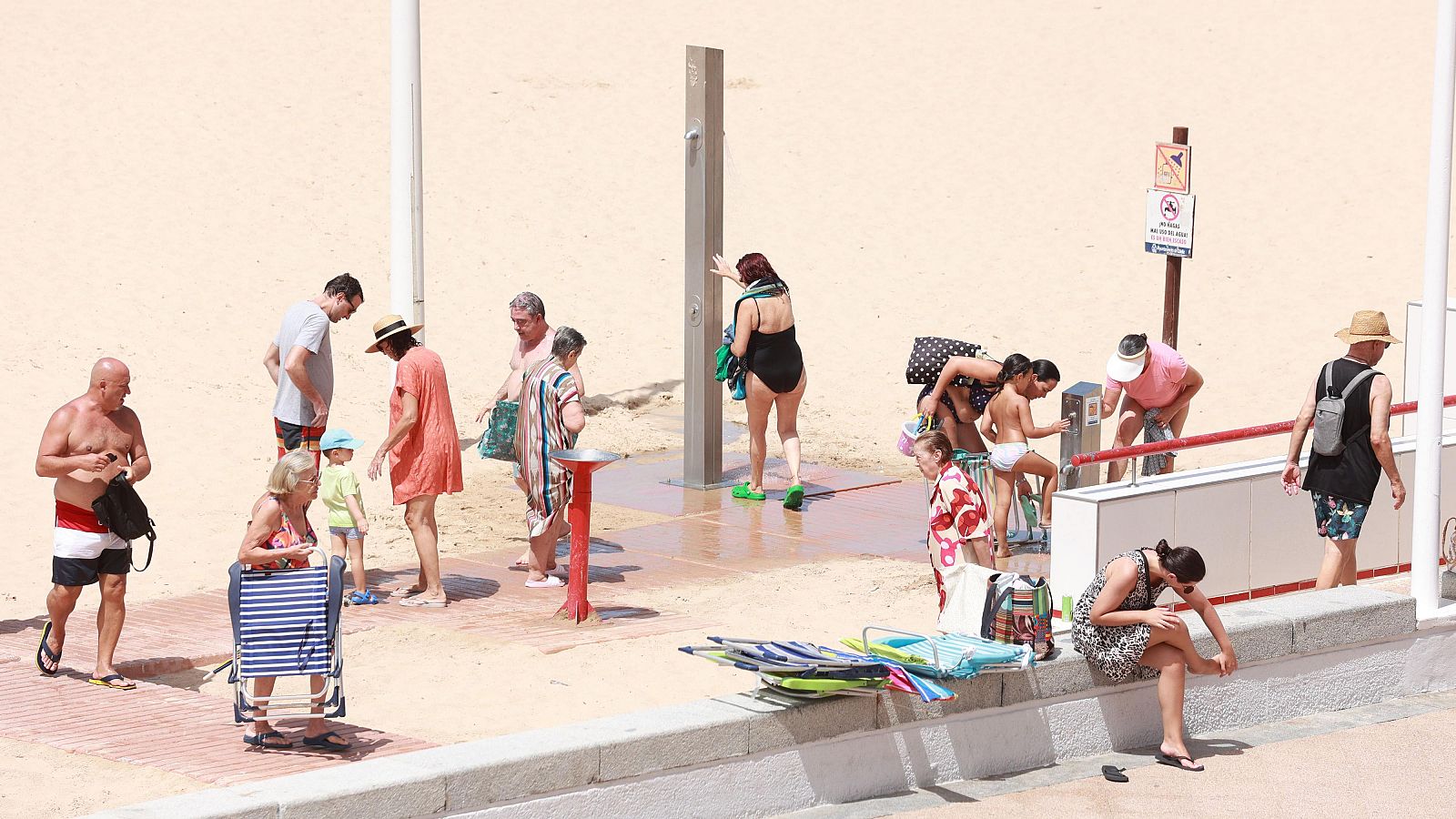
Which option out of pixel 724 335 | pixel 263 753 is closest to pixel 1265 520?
pixel 724 335

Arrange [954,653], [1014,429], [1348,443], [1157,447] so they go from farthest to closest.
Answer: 1. [1014,429]
2. [1348,443]
3. [1157,447]
4. [954,653]

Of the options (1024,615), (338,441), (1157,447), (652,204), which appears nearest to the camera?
(1024,615)

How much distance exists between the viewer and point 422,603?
32.7 feet

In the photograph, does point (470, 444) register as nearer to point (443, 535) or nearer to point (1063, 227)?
point (443, 535)

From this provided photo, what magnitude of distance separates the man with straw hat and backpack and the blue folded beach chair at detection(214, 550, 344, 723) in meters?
4.81

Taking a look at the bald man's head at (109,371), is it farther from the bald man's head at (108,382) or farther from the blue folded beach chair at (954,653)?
the blue folded beach chair at (954,653)

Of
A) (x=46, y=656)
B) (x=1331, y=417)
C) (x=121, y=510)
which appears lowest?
(x=46, y=656)

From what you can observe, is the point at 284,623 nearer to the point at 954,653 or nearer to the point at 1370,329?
the point at 954,653

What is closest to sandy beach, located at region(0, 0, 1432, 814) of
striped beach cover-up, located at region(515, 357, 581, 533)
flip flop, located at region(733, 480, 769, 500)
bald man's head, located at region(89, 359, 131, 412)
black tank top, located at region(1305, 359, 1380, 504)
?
flip flop, located at region(733, 480, 769, 500)

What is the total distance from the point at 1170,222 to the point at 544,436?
4319 mm

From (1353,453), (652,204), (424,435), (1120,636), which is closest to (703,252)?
(424,435)

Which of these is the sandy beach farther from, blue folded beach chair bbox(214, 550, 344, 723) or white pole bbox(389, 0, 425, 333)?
blue folded beach chair bbox(214, 550, 344, 723)

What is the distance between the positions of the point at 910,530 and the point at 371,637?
415 cm

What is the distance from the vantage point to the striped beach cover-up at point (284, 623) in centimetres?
718
